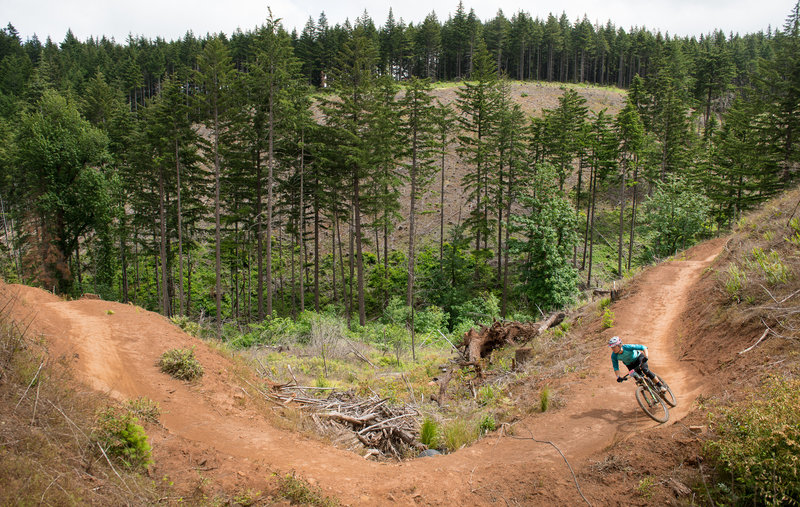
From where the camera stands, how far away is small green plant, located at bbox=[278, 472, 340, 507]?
548 centimetres

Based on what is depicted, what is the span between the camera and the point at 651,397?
7977 millimetres

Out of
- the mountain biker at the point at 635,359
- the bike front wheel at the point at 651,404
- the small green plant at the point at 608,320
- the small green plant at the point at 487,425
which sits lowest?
the small green plant at the point at 487,425

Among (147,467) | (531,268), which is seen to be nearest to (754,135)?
(531,268)

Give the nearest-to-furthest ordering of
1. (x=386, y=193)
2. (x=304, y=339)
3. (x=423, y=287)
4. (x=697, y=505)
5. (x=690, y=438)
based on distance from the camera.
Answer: (x=697, y=505) < (x=690, y=438) < (x=304, y=339) < (x=386, y=193) < (x=423, y=287)

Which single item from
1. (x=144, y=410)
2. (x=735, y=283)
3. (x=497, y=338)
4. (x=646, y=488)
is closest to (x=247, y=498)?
(x=144, y=410)

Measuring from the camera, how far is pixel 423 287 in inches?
1247

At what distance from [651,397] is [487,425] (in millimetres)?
3422

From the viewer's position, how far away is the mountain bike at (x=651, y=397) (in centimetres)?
784

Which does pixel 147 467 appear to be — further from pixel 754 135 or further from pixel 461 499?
pixel 754 135

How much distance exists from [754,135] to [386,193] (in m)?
25.7

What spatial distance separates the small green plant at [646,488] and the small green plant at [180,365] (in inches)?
355

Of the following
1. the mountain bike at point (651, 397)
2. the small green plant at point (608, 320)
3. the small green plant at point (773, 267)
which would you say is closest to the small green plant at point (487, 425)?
the mountain bike at point (651, 397)

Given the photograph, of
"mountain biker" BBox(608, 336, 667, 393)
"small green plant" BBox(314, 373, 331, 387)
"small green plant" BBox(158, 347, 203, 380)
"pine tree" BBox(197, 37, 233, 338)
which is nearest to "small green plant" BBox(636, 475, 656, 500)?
"mountain biker" BBox(608, 336, 667, 393)

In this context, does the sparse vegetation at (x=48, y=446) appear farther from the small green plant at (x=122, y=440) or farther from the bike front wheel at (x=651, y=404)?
the bike front wheel at (x=651, y=404)
